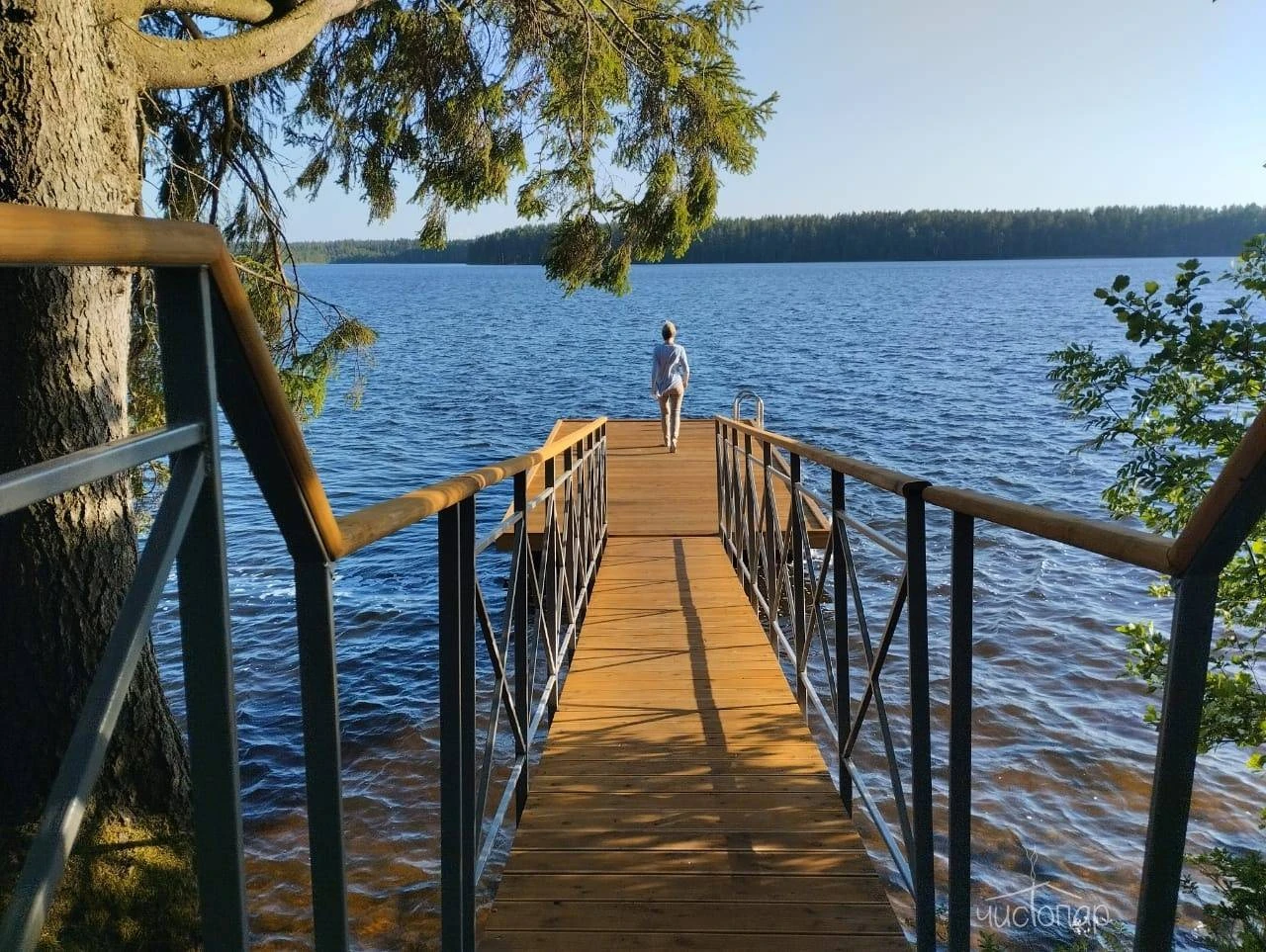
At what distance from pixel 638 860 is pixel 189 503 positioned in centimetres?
229

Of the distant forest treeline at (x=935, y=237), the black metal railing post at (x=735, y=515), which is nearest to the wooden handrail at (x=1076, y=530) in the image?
the black metal railing post at (x=735, y=515)

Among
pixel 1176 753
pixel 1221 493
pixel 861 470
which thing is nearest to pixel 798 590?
pixel 861 470

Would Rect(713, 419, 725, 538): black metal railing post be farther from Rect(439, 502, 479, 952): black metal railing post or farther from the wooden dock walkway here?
Rect(439, 502, 479, 952): black metal railing post

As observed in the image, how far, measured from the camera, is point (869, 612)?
9.34 metres

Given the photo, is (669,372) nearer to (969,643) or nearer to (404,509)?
(969,643)

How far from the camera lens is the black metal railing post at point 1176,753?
3.84 feet

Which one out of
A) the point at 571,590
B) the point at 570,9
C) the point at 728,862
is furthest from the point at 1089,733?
the point at 570,9

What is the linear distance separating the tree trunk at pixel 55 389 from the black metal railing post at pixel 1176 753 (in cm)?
331

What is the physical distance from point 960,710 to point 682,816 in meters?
1.58

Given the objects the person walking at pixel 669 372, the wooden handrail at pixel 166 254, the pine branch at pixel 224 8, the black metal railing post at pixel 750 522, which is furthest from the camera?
the person walking at pixel 669 372

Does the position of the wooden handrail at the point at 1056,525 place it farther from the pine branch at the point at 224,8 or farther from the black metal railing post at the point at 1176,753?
the pine branch at the point at 224,8

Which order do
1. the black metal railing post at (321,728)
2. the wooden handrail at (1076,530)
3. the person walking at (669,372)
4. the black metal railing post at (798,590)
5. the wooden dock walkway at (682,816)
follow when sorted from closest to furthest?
the wooden handrail at (1076,530) → the black metal railing post at (321,728) → the wooden dock walkway at (682,816) → the black metal railing post at (798,590) → the person walking at (669,372)

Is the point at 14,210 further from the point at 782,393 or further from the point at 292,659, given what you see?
the point at 782,393

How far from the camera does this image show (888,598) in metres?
9.64
